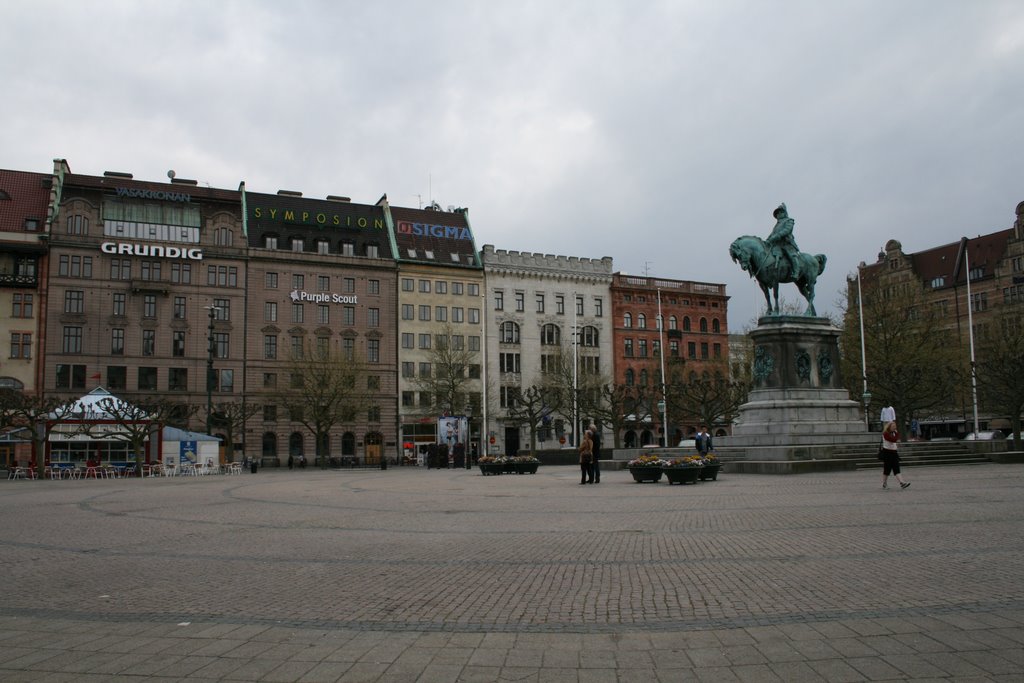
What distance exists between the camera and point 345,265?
7344 centimetres

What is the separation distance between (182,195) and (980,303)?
7333 centimetres

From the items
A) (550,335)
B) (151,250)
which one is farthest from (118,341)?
(550,335)

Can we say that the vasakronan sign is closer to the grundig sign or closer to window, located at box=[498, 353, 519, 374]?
the grundig sign

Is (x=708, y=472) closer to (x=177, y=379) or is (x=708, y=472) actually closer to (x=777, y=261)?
(x=777, y=261)

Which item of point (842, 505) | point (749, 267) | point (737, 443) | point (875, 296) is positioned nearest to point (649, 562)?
point (842, 505)

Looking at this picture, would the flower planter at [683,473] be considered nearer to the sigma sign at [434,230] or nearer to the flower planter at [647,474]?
the flower planter at [647,474]

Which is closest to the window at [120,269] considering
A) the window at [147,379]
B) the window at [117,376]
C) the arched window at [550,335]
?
the window at [117,376]

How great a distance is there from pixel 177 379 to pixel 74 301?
935cm

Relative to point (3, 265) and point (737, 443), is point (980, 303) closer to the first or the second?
point (737, 443)

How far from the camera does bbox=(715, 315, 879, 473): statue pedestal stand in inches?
1223

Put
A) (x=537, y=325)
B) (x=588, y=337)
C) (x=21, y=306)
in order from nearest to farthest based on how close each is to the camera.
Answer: (x=21, y=306) → (x=537, y=325) → (x=588, y=337)

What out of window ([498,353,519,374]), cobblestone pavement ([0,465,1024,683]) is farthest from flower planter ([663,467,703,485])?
window ([498,353,519,374])

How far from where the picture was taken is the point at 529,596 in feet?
25.7

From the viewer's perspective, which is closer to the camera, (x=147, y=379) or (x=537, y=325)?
(x=147, y=379)
